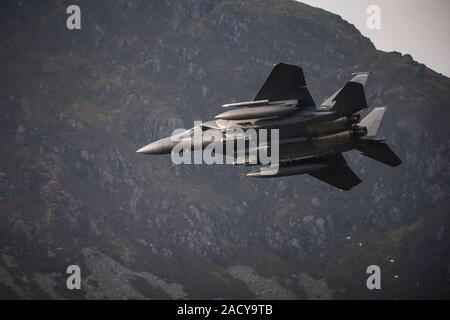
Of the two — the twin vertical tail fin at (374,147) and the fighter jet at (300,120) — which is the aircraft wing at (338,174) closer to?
the fighter jet at (300,120)

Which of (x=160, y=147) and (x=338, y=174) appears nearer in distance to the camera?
(x=160, y=147)

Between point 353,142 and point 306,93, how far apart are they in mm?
6029

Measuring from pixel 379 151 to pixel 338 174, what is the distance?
6316mm

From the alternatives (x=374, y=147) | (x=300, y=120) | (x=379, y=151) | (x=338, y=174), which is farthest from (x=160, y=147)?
(x=379, y=151)

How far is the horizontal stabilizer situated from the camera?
64562mm

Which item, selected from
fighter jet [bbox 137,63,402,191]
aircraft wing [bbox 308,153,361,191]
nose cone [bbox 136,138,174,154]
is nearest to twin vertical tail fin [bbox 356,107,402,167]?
fighter jet [bbox 137,63,402,191]

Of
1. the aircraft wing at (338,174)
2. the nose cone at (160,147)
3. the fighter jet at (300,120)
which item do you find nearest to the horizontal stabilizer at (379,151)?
the fighter jet at (300,120)

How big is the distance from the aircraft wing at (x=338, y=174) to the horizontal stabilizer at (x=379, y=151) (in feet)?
14.6

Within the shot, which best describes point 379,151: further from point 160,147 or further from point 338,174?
point 160,147

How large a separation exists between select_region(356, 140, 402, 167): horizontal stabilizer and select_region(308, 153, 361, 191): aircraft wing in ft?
14.6

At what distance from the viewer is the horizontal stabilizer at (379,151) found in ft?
212

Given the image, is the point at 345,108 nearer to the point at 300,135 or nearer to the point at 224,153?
the point at 300,135

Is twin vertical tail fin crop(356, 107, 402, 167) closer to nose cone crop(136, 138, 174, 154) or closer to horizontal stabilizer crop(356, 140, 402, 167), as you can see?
horizontal stabilizer crop(356, 140, 402, 167)

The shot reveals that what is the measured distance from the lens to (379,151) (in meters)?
65.1
